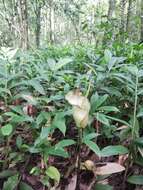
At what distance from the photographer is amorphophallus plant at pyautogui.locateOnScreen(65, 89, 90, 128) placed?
3.42 ft

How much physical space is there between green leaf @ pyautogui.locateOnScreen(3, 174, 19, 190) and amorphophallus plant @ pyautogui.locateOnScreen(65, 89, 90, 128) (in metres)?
0.39

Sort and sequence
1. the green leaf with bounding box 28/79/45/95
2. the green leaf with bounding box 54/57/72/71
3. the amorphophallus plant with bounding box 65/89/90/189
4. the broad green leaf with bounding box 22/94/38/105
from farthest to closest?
1. the green leaf with bounding box 54/57/72/71
2. the green leaf with bounding box 28/79/45/95
3. the broad green leaf with bounding box 22/94/38/105
4. the amorphophallus plant with bounding box 65/89/90/189

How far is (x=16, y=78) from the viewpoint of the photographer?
1.70m

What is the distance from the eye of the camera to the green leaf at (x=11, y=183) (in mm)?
1235

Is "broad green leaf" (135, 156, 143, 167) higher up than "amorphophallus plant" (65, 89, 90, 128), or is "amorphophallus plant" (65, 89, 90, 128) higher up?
"amorphophallus plant" (65, 89, 90, 128)

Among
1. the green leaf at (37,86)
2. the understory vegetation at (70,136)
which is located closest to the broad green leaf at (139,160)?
the understory vegetation at (70,136)

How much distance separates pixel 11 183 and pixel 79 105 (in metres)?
0.45

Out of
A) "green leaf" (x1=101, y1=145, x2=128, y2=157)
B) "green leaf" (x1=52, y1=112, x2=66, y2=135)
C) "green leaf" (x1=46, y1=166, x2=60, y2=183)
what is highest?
"green leaf" (x1=52, y1=112, x2=66, y2=135)

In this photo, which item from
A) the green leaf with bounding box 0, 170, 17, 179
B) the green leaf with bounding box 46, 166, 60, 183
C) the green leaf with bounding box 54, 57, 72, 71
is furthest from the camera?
the green leaf with bounding box 54, 57, 72, 71

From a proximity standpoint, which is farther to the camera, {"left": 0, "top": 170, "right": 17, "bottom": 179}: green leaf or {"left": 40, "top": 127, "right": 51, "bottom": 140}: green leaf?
{"left": 0, "top": 170, "right": 17, "bottom": 179}: green leaf

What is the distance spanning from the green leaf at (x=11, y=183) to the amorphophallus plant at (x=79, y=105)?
39 centimetres

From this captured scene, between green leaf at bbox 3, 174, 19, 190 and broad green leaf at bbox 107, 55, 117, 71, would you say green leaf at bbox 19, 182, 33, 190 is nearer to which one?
green leaf at bbox 3, 174, 19, 190

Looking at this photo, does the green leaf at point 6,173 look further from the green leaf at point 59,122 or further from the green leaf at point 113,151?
the green leaf at point 113,151

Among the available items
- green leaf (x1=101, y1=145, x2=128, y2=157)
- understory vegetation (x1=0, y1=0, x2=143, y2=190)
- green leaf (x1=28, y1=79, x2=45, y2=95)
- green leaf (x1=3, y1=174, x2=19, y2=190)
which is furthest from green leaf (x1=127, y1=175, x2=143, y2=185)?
green leaf (x1=28, y1=79, x2=45, y2=95)
